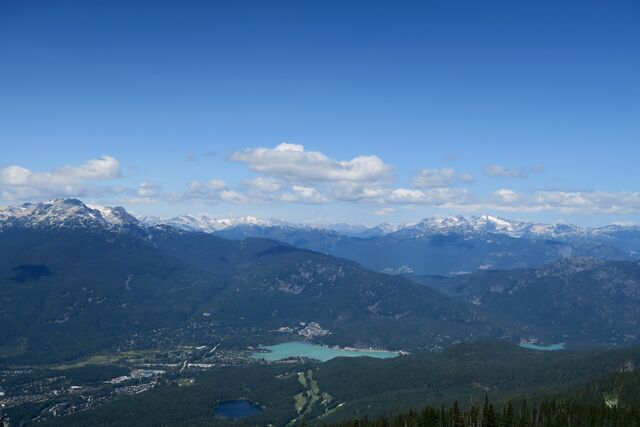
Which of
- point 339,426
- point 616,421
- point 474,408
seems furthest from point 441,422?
point 616,421

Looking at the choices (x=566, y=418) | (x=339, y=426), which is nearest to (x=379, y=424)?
(x=339, y=426)

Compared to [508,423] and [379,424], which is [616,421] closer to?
[508,423]

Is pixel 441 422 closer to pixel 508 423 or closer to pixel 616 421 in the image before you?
pixel 508 423

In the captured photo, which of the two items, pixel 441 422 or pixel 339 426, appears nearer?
pixel 441 422

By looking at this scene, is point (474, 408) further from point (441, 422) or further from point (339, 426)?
point (339, 426)

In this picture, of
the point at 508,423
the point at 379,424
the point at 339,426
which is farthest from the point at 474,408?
the point at 339,426
